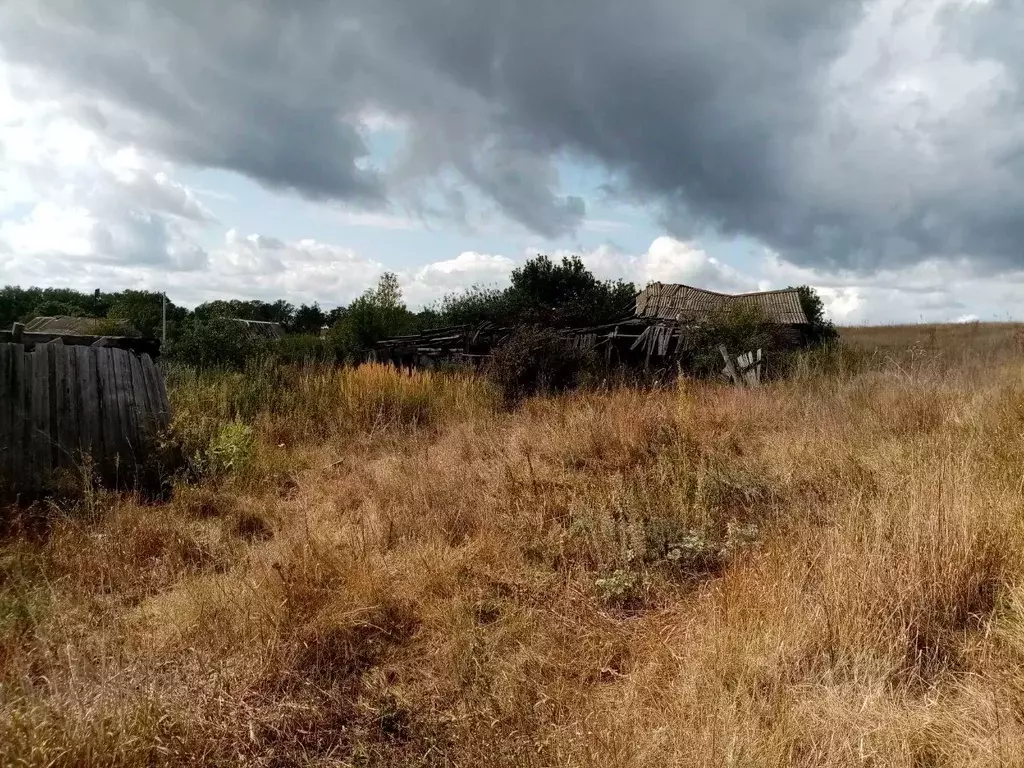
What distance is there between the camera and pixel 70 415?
582 centimetres

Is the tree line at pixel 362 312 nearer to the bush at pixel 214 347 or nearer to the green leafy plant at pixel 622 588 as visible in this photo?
the bush at pixel 214 347

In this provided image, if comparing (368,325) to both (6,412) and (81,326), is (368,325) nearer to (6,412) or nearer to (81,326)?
(6,412)

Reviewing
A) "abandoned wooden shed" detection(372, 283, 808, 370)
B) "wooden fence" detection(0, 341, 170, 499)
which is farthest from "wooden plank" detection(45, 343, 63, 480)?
"abandoned wooden shed" detection(372, 283, 808, 370)

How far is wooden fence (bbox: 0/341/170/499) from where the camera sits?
5434 mm

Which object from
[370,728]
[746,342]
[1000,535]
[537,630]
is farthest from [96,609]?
[746,342]

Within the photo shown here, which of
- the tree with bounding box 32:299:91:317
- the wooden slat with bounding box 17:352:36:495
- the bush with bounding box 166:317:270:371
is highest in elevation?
the tree with bounding box 32:299:91:317

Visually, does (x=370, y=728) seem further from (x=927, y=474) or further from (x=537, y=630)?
(x=927, y=474)

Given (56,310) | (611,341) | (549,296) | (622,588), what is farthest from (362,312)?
(56,310)

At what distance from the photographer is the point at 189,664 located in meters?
2.69

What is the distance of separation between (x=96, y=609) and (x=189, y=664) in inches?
46.1

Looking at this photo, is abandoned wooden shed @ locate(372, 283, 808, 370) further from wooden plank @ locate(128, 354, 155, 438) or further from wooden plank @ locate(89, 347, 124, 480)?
wooden plank @ locate(89, 347, 124, 480)

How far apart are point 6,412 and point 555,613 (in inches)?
212

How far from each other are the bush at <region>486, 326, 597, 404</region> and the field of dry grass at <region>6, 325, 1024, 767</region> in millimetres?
5678

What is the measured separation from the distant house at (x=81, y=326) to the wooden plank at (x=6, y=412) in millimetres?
38200
